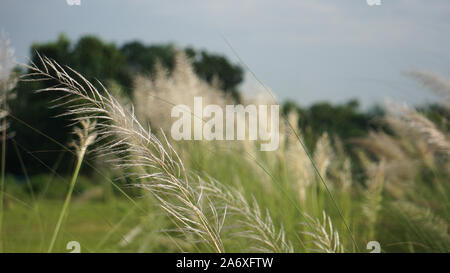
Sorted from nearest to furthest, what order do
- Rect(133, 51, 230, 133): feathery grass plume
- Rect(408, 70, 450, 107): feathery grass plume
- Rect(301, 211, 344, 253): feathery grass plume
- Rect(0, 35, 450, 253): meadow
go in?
Rect(0, 35, 450, 253): meadow → Rect(301, 211, 344, 253): feathery grass plume → Rect(408, 70, 450, 107): feathery grass plume → Rect(133, 51, 230, 133): feathery grass plume

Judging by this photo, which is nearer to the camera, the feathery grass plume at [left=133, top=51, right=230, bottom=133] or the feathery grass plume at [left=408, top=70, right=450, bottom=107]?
the feathery grass plume at [left=408, top=70, right=450, bottom=107]

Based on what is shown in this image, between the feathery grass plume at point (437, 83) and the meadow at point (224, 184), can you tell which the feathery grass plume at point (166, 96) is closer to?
the meadow at point (224, 184)

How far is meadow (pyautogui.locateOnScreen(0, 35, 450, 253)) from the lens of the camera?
2.11ft

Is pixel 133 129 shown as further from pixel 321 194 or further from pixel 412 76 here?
pixel 321 194

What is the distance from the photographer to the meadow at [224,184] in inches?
25.3

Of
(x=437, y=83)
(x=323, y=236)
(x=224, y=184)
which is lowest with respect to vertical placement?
(x=224, y=184)

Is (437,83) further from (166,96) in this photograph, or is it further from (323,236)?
(166,96)

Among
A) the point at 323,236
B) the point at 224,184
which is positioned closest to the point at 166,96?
the point at 224,184

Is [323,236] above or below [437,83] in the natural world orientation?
below

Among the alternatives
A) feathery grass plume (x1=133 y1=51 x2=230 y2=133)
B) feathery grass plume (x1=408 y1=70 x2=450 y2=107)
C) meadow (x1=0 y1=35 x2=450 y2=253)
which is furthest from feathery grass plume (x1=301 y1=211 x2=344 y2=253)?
feathery grass plume (x1=133 y1=51 x2=230 y2=133)

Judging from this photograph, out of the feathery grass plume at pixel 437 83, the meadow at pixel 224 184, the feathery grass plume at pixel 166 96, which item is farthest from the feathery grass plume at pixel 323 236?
the feathery grass plume at pixel 166 96

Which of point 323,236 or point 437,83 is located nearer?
point 323,236

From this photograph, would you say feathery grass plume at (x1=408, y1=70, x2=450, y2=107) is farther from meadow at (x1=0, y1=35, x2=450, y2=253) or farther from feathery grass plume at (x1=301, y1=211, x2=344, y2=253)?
feathery grass plume at (x1=301, y1=211, x2=344, y2=253)

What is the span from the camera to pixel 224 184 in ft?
5.42
